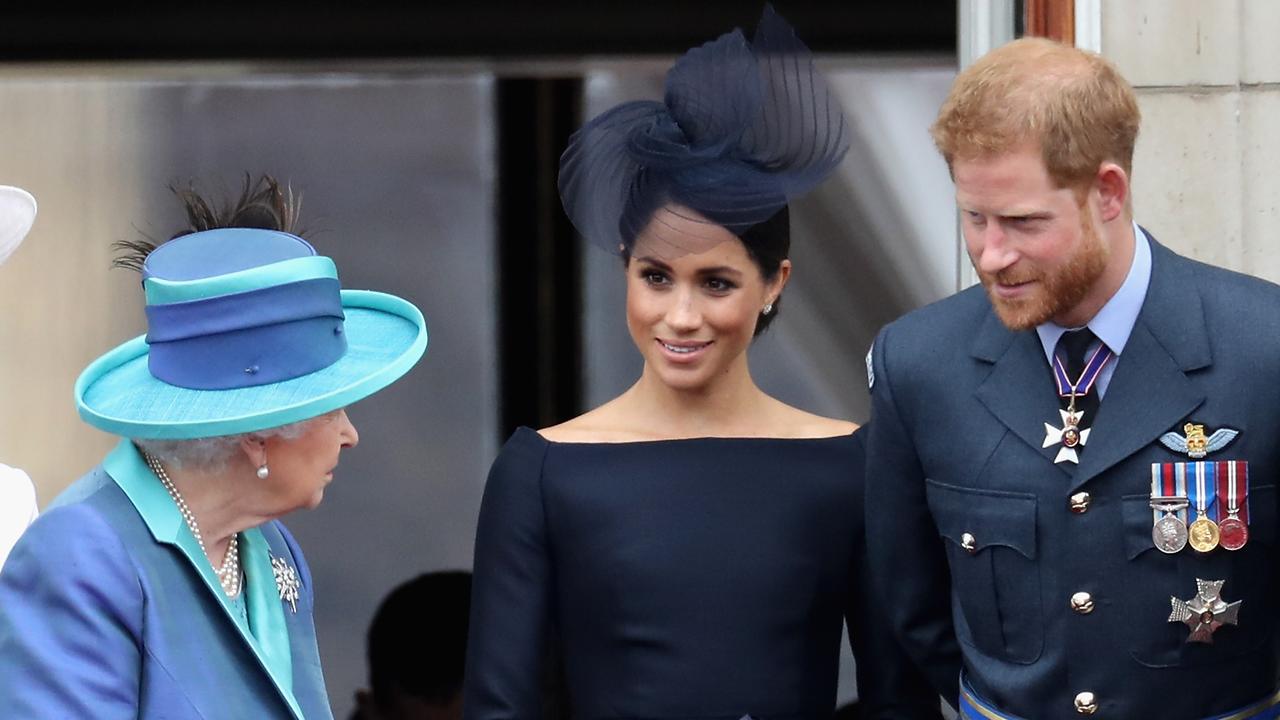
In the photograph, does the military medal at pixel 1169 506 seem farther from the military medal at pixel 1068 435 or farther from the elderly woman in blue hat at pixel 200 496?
the elderly woman in blue hat at pixel 200 496

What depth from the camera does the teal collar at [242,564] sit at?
95.7 inches

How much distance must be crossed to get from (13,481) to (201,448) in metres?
0.69

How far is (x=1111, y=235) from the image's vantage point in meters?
2.59

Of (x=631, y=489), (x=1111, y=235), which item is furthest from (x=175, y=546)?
(x=1111, y=235)

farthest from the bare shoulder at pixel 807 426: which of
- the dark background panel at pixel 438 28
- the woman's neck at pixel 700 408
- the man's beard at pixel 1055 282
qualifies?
the dark background panel at pixel 438 28

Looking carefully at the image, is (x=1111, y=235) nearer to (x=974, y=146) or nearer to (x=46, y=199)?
(x=974, y=146)

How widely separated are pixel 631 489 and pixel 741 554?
21cm

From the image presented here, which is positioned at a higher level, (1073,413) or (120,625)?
(1073,413)

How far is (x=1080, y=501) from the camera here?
263cm

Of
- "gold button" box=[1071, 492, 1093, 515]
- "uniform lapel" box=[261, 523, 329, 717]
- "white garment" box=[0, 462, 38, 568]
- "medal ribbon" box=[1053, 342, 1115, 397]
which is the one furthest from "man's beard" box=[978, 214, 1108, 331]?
"white garment" box=[0, 462, 38, 568]

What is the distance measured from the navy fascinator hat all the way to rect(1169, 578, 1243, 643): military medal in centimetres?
94

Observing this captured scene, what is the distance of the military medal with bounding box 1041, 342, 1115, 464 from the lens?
2.66m

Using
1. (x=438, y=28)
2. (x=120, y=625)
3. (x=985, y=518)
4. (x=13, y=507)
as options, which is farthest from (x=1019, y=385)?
(x=438, y=28)

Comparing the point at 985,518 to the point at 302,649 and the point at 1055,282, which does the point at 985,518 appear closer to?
the point at 1055,282
